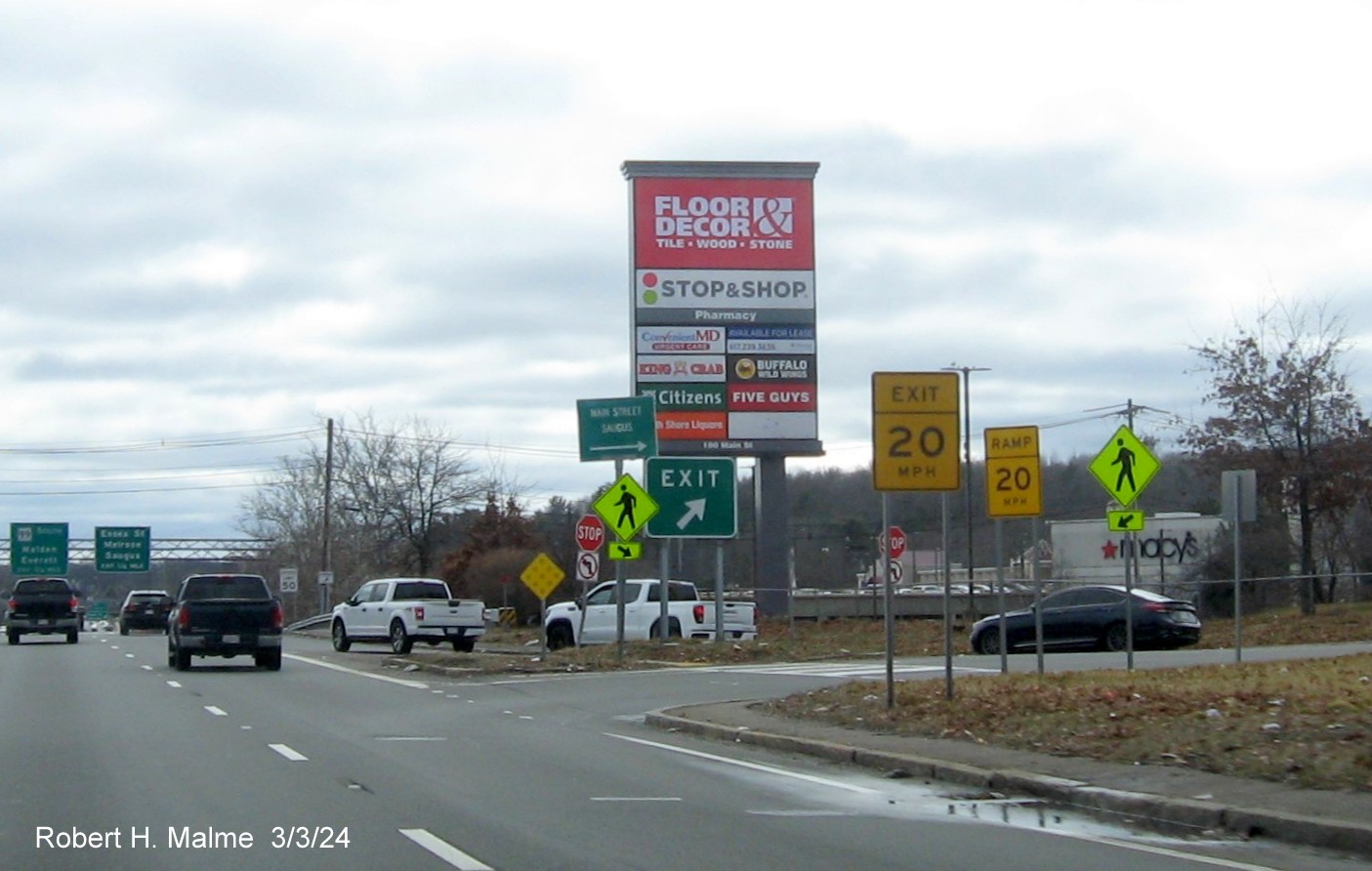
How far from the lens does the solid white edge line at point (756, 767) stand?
1277 cm

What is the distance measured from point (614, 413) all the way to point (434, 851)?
23498 millimetres

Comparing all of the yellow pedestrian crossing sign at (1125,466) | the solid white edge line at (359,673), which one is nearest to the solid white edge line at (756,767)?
the yellow pedestrian crossing sign at (1125,466)

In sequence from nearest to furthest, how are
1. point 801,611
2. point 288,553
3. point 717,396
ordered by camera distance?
point 717,396, point 801,611, point 288,553

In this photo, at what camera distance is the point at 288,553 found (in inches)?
3625

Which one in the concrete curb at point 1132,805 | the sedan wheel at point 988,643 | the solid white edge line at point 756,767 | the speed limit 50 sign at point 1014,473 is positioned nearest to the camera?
the concrete curb at point 1132,805

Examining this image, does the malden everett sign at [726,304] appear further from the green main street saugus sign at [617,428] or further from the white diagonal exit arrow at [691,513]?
the white diagonal exit arrow at [691,513]

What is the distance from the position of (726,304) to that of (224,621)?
17.5 m

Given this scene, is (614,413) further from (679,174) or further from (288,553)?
(288,553)

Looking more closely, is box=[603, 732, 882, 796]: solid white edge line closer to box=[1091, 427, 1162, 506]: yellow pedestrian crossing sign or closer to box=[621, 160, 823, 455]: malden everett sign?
box=[1091, 427, 1162, 506]: yellow pedestrian crossing sign

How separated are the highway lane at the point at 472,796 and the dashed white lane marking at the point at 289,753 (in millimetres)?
96

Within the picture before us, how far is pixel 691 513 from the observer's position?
3241 cm

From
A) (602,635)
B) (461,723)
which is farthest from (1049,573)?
(461,723)

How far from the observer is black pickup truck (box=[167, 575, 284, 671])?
2900 cm

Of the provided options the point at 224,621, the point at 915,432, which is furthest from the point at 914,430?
the point at 224,621
